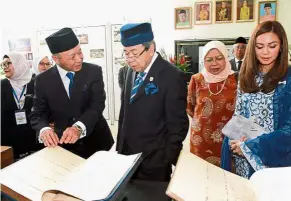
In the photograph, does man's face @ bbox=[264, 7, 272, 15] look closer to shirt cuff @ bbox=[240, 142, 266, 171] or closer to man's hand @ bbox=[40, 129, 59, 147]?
shirt cuff @ bbox=[240, 142, 266, 171]

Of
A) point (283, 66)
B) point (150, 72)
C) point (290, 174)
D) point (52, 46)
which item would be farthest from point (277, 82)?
point (52, 46)

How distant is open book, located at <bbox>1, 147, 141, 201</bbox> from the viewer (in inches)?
23.6

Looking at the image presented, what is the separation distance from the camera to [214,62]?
2201 mm

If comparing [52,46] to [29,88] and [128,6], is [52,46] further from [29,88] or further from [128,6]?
[128,6]

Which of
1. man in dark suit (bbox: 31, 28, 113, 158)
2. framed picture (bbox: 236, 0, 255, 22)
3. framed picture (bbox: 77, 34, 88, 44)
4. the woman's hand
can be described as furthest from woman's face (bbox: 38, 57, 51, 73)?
framed picture (bbox: 236, 0, 255, 22)

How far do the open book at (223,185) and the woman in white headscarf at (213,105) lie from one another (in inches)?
52.0

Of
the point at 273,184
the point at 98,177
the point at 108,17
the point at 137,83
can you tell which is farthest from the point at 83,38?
the point at 273,184

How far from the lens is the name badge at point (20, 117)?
6.47 ft

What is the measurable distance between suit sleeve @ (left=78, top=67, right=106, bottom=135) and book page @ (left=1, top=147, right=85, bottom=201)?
383mm

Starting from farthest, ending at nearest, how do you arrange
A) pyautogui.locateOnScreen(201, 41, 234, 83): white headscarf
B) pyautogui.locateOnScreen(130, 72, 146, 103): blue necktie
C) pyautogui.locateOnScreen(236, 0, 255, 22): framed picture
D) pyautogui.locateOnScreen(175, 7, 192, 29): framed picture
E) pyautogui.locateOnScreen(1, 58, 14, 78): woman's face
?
pyautogui.locateOnScreen(175, 7, 192, 29): framed picture < pyautogui.locateOnScreen(236, 0, 255, 22): framed picture < pyautogui.locateOnScreen(1, 58, 14, 78): woman's face < pyautogui.locateOnScreen(201, 41, 234, 83): white headscarf < pyautogui.locateOnScreen(130, 72, 146, 103): blue necktie

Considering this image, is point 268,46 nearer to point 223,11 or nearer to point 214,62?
point 214,62

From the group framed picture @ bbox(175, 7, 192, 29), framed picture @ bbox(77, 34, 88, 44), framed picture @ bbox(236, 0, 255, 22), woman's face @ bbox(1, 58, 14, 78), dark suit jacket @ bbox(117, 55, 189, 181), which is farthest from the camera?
framed picture @ bbox(77, 34, 88, 44)

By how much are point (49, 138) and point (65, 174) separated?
30 centimetres

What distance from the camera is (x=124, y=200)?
2.60 ft
